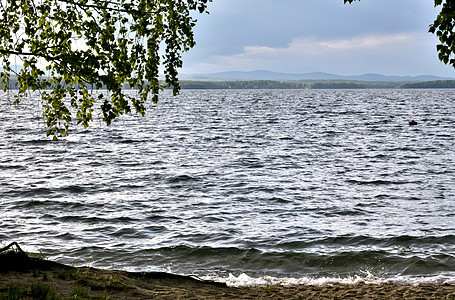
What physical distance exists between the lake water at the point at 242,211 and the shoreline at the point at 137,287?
1310mm

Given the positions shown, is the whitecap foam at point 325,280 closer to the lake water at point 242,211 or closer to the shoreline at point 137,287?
the lake water at point 242,211

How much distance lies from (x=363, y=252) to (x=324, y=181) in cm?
1167

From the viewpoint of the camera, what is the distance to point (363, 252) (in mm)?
15688

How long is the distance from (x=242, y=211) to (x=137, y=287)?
10.5m

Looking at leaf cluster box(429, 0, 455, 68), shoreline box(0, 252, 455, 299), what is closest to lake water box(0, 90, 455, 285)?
shoreline box(0, 252, 455, 299)

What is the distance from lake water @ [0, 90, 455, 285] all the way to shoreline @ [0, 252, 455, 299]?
1.31 metres

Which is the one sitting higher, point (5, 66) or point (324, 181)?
point (5, 66)

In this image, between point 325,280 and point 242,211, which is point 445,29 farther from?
point 242,211

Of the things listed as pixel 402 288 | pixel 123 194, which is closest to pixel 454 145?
pixel 123 194

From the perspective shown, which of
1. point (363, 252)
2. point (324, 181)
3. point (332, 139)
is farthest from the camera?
point (332, 139)

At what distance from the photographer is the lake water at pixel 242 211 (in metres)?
15.0

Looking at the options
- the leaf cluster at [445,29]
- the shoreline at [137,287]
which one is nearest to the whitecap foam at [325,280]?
the shoreline at [137,287]

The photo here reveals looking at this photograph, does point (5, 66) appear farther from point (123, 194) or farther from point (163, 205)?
point (123, 194)

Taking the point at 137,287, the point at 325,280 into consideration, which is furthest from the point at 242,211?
the point at 137,287
